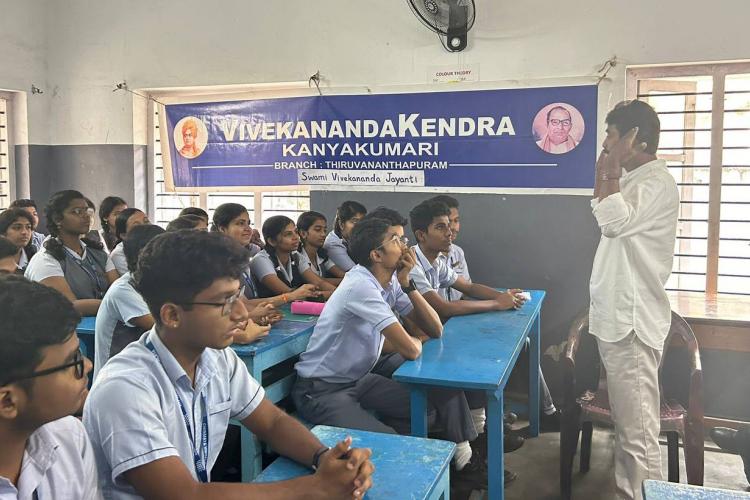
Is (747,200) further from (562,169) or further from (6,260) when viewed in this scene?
(6,260)

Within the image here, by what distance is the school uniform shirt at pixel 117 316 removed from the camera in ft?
7.92

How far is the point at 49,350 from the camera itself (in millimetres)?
1092

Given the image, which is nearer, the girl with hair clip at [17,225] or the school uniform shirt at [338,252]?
the girl with hair clip at [17,225]

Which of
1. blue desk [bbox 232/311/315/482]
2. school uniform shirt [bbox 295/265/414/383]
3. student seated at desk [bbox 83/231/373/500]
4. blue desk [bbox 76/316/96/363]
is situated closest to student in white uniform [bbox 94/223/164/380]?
blue desk [bbox 232/311/315/482]

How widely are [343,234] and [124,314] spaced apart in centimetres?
204

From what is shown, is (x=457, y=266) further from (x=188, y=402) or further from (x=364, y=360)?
(x=188, y=402)

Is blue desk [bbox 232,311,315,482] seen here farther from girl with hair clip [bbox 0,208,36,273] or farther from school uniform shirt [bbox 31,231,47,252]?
school uniform shirt [bbox 31,231,47,252]

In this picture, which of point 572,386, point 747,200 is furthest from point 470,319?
point 747,200

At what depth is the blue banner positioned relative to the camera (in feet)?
13.6

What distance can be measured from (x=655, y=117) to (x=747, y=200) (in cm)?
157

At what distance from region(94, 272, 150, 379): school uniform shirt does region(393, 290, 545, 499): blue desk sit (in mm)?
972

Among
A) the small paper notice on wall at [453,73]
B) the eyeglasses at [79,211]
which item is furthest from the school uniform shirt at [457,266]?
the eyeglasses at [79,211]

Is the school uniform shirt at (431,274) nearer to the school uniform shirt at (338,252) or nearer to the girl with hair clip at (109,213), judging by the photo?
the school uniform shirt at (338,252)

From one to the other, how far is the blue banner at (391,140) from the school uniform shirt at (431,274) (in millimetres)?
910
